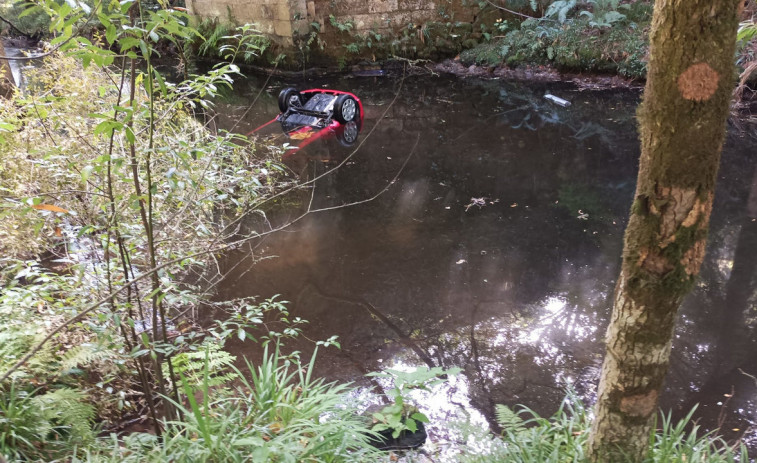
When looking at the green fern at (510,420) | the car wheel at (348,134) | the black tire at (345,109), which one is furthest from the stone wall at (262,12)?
the green fern at (510,420)

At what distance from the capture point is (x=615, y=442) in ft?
7.13

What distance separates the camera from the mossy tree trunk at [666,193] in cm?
162

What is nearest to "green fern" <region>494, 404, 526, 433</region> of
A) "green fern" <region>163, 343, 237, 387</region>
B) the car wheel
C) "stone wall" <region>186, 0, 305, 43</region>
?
"green fern" <region>163, 343, 237, 387</region>

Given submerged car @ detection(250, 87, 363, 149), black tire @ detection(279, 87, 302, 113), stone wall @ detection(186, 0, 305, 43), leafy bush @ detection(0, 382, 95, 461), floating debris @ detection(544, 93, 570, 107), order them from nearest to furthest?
1. leafy bush @ detection(0, 382, 95, 461)
2. submerged car @ detection(250, 87, 363, 149)
3. black tire @ detection(279, 87, 302, 113)
4. floating debris @ detection(544, 93, 570, 107)
5. stone wall @ detection(186, 0, 305, 43)

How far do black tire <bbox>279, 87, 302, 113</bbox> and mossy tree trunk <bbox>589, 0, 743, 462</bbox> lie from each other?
24.5ft

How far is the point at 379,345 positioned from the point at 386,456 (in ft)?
4.24

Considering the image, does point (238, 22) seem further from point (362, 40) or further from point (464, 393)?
point (464, 393)

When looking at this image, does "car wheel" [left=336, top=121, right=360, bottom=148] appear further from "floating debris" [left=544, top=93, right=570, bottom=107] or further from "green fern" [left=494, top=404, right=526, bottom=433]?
"green fern" [left=494, top=404, right=526, bottom=433]

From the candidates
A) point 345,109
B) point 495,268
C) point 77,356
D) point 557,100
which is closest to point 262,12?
point 345,109

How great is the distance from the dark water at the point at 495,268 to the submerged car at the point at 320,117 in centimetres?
44

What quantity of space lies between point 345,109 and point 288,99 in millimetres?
1003

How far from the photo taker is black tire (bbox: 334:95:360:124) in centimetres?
830

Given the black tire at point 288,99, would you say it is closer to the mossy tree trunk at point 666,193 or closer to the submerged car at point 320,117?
the submerged car at point 320,117

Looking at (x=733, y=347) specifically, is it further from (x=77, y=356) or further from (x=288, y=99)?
(x=288, y=99)
